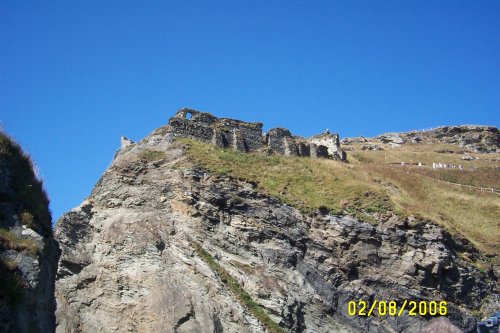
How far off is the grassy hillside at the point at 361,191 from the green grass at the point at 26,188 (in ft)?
92.3

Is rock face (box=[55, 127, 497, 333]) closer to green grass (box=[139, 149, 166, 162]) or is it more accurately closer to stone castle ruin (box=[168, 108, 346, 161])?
green grass (box=[139, 149, 166, 162])

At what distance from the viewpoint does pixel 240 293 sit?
35.4 m

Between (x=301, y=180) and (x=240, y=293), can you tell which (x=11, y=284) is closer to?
(x=240, y=293)

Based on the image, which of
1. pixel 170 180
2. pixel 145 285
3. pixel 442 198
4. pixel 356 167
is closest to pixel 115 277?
pixel 145 285

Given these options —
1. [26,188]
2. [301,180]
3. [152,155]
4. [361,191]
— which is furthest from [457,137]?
[26,188]

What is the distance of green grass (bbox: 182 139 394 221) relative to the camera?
44.8 m

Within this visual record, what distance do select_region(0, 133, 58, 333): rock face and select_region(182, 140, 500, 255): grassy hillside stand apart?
2858cm

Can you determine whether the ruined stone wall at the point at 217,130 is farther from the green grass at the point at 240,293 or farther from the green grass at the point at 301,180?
the green grass at the point at 240,293

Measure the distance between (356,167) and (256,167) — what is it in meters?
12.0

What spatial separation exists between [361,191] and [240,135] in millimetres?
12682

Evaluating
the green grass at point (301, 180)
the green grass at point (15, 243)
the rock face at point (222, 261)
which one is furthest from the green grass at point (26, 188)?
the green grass at point (301, 180)

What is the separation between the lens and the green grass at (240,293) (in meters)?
34.2

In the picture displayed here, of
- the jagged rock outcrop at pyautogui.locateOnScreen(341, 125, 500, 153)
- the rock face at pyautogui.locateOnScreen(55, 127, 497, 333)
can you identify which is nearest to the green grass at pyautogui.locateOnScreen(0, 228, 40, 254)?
the rock face at pyautogui.locateOnScreen(55, 127, 497, 333)

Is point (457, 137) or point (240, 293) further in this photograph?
point (457, 137)
